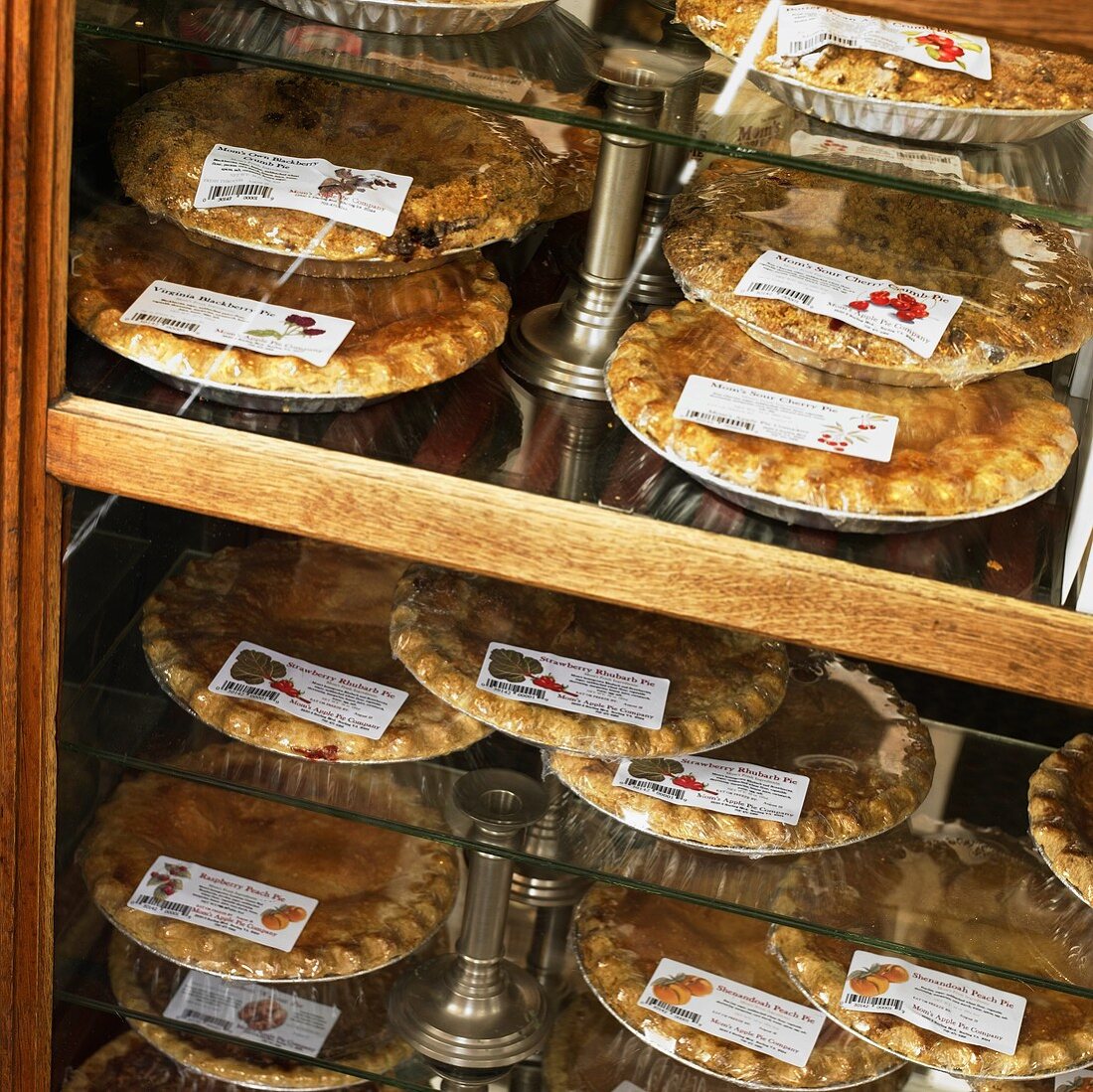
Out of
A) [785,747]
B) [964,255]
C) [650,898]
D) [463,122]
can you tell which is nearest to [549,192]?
[463,122]

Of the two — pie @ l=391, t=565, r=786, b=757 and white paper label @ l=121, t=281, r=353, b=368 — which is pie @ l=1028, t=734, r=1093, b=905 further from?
white paper label @ l=121, t=281, r=353, b=368

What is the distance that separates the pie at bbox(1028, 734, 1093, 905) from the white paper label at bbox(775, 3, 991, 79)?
688mm

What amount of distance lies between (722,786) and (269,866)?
20.7 inches

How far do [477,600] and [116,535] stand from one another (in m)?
0.36

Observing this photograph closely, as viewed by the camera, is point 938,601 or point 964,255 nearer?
point 938,601

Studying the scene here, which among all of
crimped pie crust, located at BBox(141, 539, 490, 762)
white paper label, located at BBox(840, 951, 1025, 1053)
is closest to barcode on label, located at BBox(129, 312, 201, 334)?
crimped pie crust, located at BBox(141, 539, 490, 762)

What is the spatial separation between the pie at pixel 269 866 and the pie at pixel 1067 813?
601 millimetres

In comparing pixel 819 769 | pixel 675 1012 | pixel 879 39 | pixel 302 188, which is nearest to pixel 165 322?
pixel 302 188

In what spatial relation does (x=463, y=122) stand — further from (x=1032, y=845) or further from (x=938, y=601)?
(x=1032, y=845)

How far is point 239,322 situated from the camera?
1.21 metres

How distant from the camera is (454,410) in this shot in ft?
4.05

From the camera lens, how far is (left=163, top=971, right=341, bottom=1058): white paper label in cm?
158

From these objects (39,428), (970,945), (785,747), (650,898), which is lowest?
(650,898)

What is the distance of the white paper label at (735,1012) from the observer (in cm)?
147
